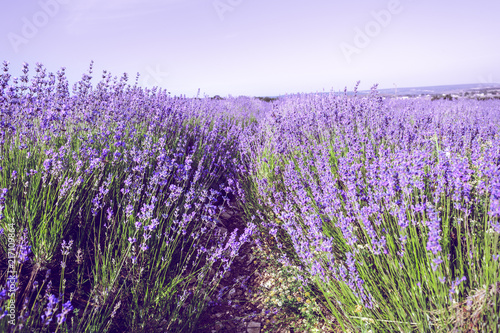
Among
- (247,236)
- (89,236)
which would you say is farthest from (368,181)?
(89,236)

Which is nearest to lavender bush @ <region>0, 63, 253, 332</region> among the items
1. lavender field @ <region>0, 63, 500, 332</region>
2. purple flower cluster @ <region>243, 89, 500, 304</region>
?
lavender field @ <region>0, 63, 500, 332</region>

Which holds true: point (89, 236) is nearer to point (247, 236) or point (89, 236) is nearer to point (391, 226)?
point (247, 236)

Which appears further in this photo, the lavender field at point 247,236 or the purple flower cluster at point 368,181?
the purple flower cluster at point 368,181

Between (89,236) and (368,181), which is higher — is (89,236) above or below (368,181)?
below

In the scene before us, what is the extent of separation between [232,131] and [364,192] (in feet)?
10.1

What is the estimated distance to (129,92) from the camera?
4.37m

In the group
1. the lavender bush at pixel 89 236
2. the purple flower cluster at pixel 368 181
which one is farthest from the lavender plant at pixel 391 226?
the lavender bush at pixel 89 236

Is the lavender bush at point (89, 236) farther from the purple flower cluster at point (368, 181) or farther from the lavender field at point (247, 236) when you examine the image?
the purple flower cluster at point (368, 181)

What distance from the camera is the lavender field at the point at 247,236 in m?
1.31

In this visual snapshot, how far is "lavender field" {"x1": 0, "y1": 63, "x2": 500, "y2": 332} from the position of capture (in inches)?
51.6

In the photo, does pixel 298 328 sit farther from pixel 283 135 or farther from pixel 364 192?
pixel 283 135

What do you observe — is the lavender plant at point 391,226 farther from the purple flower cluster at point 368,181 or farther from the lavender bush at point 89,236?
the lavender bush at point 89,236

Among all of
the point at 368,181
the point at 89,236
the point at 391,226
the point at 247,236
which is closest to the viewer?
the point at 391,226

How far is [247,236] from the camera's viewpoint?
7.97ft
